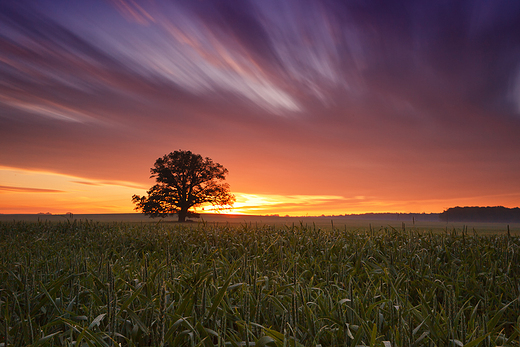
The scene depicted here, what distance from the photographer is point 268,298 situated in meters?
4.15

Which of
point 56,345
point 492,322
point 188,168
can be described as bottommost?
point 56,345

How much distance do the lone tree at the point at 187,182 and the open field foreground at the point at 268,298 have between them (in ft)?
133

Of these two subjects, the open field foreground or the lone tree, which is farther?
the lone tree

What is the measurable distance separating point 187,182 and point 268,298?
5080cm

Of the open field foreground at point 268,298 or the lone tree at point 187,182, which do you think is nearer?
the open field foreground at point 268,298

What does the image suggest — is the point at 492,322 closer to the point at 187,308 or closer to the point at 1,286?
the point at 187,308

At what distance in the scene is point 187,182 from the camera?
5325cm

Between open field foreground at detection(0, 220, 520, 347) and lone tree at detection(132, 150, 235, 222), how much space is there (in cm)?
4058

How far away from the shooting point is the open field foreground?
113 inches

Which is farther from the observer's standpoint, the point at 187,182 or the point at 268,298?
the point at 187,182

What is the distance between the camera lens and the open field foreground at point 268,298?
288cm

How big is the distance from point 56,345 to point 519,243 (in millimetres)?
11899

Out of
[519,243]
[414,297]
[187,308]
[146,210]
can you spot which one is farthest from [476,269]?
[146,210]

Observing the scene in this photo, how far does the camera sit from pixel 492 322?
3.55 m
